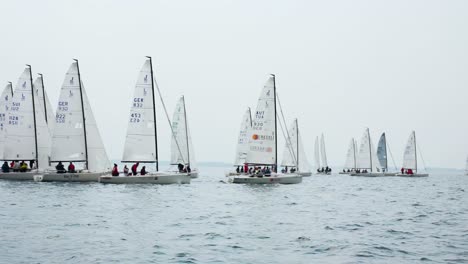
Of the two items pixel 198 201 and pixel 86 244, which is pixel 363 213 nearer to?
pixel 198 201

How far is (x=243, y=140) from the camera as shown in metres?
72.9

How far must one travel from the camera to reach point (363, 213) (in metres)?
28.9

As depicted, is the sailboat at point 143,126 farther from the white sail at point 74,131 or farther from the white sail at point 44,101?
the white sail at point 44,101

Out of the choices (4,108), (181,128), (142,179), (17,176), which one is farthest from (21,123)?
(181,128)

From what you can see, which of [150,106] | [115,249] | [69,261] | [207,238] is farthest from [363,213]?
[150,106]

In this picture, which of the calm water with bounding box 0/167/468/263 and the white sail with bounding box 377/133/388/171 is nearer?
the calm water with bounding box 0/167/468/263

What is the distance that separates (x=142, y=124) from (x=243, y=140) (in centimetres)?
2888

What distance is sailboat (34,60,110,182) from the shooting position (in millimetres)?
45031

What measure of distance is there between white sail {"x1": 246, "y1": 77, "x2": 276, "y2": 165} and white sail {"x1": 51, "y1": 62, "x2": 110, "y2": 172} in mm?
12393

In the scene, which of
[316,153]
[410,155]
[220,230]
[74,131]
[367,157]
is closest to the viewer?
[220,230]

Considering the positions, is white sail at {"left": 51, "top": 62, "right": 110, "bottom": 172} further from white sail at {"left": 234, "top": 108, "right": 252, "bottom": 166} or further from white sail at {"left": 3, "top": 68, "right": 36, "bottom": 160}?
white sail at {"left": 234, "top": 108, "right": 252, "bottom": 166}

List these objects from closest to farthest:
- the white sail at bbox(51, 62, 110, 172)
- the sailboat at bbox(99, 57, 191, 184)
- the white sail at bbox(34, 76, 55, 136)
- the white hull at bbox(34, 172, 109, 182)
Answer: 1. the white hull at bbox(34, 172, 109, 182)
2. the sailboat at bbox(99, 57, 191, 184)
3. the white sail at bbox(51, 62, 110, 172)
4. the white sail at bbox(34, 76, 55, 136)

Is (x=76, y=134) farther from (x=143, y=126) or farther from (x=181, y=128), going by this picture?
(x=181, y=128)

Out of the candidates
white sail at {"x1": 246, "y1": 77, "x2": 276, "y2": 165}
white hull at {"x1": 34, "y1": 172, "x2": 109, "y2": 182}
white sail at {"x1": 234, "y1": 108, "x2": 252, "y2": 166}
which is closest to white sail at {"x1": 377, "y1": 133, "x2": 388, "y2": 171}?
white sail at {"x1": 234, "y1": 108, "x2": 252, "y2": 166}
